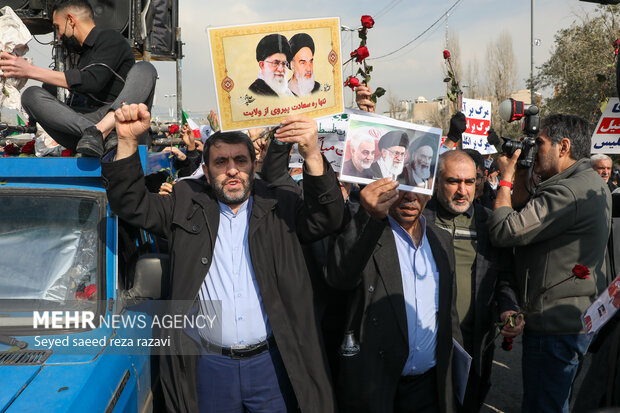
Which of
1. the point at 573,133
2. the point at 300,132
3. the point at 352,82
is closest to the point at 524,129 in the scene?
the point at 573,133

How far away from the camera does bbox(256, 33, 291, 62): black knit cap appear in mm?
2223

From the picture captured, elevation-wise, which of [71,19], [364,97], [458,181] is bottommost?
[458,181]

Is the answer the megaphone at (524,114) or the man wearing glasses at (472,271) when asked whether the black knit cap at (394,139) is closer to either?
the man wearing glasses at (472,271)

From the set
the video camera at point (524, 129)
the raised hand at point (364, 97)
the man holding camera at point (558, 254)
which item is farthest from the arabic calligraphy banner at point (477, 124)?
the raised hand at point (364, 97)

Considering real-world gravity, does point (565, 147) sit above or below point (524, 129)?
below

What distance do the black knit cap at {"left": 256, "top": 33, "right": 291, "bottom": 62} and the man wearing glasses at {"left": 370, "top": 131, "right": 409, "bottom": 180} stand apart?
1.97 feet

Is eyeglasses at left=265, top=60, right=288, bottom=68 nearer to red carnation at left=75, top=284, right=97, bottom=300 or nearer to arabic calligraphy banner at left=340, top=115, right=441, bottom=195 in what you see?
arabic calligraphy banner at left=340, top=115, right=441, bottom=195

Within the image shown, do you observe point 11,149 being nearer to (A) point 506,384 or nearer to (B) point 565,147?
(B) point 565,147

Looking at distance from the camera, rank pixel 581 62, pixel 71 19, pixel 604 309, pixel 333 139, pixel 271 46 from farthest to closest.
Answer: pixel 581 62 < pixel 333 139 < pixel 71 19 < pixel 271 46 < pixel 604 309

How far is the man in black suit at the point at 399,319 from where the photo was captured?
256 centimetres

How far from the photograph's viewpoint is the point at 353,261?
7.89 feet

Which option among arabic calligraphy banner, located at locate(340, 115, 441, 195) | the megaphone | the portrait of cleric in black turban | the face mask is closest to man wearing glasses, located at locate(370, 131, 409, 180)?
arabic calligraphy banner, located at locate(340, 115, 441, 195)

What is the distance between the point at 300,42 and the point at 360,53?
2.45 feet

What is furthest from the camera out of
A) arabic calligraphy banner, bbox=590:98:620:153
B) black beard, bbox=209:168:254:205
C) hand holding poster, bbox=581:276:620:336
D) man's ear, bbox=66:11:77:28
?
arabic calligraphy banner, bbox=590:98:620:153
